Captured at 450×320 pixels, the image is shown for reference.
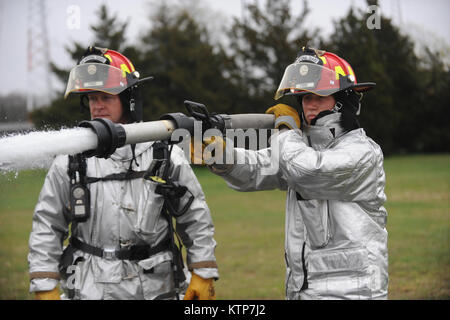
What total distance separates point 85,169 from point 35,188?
2.09ft

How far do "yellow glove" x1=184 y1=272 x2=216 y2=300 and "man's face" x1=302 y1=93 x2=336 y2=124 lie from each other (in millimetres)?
1346

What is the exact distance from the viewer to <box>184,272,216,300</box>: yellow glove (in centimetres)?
374

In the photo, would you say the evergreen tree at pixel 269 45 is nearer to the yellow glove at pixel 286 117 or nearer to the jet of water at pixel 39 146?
the yellow glove at pixel 286 117

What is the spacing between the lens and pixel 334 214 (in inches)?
129

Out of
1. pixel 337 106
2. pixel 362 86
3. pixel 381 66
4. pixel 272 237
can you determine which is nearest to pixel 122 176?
pixel 337 106

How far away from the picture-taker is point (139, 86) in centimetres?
406

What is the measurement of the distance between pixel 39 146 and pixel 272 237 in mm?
8896

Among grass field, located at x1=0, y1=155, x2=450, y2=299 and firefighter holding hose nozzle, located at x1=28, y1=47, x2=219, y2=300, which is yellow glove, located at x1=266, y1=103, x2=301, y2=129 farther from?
grass field, located at x1=0, y1=155, x2=450, y2=299

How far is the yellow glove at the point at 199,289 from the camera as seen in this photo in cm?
374

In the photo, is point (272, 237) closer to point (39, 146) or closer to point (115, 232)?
point (115, 232)

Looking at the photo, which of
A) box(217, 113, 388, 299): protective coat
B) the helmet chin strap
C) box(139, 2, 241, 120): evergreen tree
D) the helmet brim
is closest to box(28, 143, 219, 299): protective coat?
box(217, 113, 388, 299): protective coat

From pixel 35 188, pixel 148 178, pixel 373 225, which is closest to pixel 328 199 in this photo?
pixel 373 225
